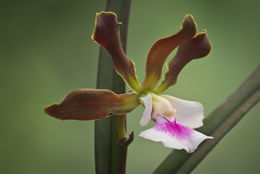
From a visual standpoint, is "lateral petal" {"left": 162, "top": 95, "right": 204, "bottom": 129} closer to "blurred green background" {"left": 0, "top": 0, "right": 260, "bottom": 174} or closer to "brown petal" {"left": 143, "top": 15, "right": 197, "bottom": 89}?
"brown petal" {"left": 143, "top": 15, "right": 197, "bottom": 89}

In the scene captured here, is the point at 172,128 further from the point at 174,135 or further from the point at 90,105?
the point at 90,105

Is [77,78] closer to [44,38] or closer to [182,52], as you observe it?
[44,38]

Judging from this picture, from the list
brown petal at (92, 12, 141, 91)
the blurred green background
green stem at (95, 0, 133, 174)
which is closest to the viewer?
brown petal at (92, 12, 141, 91)

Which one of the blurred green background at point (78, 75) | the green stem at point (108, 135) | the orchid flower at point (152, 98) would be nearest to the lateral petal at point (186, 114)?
the orchid flower at point (152, 98)

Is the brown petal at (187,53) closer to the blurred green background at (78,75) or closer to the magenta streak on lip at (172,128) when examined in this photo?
the magenta streak on lip at (172,128)

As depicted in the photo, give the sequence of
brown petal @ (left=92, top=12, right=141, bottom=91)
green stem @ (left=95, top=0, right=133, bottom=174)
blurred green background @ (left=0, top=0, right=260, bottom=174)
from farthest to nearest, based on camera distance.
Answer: blurred green background @ (left=0, top=0, right=260, bottom=174)
green stem @ (left=95, top=0, right=133, bottom=174)
brown petal @ (left=92, top=12, right=141, bottom=91)

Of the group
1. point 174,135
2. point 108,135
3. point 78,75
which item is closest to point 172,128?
point 174,135

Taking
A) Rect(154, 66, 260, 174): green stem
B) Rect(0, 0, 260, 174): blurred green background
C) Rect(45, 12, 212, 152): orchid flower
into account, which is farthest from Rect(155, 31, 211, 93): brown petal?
Rect(0, 0, 260, 174): blurred green background

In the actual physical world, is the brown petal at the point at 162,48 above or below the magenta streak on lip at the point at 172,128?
above
